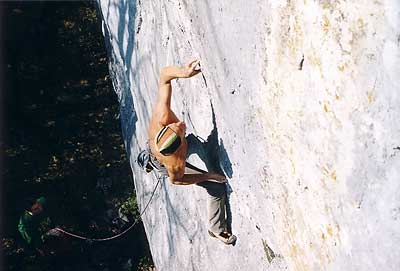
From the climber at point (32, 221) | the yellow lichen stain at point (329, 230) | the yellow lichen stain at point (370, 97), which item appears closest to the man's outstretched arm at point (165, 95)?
the yellow lichen stain at point (329, 230)

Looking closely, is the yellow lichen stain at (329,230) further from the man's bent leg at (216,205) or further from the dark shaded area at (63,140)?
the dark shaded area at (63,140)

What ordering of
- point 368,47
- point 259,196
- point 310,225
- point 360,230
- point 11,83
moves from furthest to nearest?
point 11,83 < point 259,196 < point 310,225 < point 360,230 < point 368,47

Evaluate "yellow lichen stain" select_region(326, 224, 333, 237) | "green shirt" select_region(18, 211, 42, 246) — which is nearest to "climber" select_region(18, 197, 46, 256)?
"green shirt" select_region(18, 211, 42, 246)

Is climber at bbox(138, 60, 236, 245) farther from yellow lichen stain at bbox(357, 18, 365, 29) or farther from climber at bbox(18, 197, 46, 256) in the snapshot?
climber at bbox(18, 197, 46, 256)

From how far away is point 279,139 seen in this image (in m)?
3.14

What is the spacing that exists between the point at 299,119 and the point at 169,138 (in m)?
1.43

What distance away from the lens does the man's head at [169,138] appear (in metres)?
4.16

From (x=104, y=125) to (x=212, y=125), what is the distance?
156 inches

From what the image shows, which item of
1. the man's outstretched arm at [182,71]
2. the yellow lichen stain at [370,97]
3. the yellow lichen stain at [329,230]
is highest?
the yellow lichen stain at [370,97]

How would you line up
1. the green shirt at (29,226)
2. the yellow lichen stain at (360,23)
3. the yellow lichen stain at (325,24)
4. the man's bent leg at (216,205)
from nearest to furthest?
the yellow lichen stain at (360,23) < the yellow lichen stain at (325,24) < the man's bent leg at (216,205) < the green shirt at (29,226)

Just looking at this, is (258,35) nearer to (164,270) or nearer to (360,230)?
(360,230)

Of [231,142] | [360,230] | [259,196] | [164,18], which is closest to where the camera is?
[360,230]

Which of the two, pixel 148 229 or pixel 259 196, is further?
pixel 148 229

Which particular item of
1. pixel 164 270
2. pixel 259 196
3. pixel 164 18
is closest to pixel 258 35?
pixel 259 196
